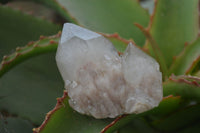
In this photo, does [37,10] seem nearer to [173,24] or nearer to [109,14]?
[109,14]

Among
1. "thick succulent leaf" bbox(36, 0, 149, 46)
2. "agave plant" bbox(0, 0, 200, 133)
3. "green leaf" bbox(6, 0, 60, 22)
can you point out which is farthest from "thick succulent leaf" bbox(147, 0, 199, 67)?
"green leaf" bbox(6, 0, 60, 22)

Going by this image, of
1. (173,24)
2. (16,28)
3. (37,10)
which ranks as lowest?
(37,10)

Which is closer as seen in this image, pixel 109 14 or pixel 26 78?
pixel 26 78

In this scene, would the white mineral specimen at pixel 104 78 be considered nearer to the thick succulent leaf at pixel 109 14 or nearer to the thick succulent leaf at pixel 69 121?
the thick succulent leaf at pixel 69 121

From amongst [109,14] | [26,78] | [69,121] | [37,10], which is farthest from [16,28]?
[37,10]

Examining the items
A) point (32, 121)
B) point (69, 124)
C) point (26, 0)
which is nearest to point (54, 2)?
point (32, 121)

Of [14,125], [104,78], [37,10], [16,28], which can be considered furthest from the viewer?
[37,10]

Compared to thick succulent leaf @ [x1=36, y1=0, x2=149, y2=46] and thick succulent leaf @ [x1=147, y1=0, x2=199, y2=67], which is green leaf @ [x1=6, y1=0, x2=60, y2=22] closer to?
thick succulent leaf @ [x1=36, y1=0, x2=149, y2=46]
